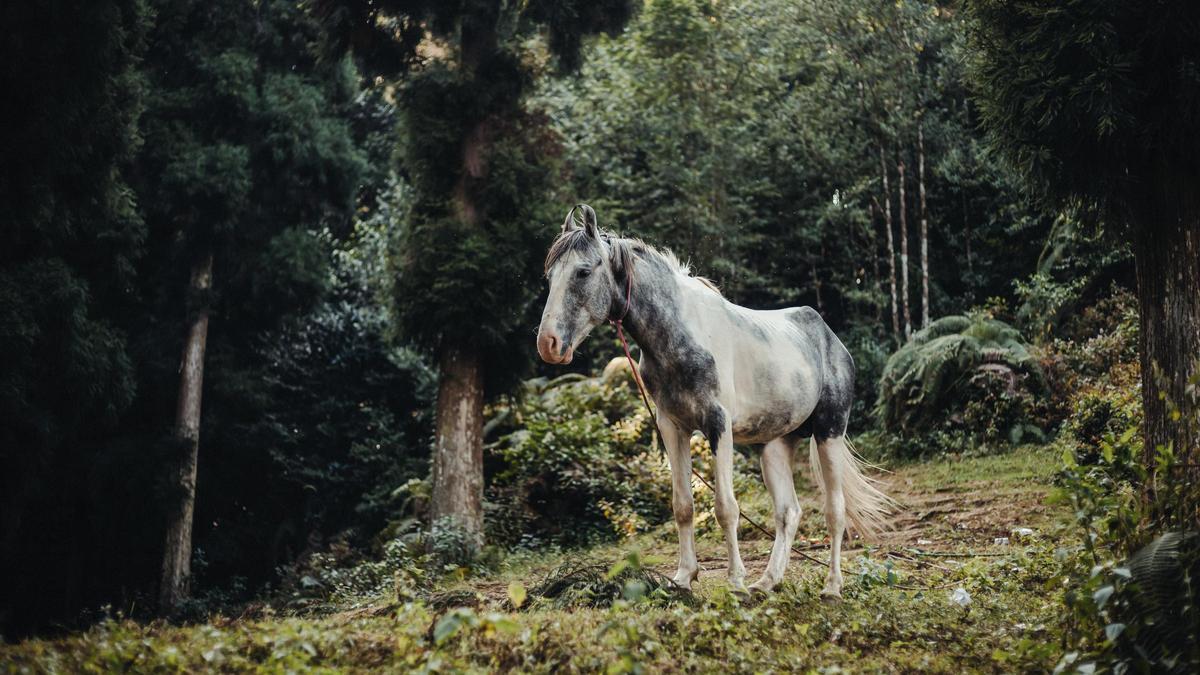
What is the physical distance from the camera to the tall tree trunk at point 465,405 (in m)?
12.3

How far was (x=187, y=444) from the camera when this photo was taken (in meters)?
14.2

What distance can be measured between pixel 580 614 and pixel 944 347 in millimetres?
11516

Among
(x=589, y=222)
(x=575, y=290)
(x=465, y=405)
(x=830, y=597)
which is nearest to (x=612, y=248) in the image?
(x=589, y=222)

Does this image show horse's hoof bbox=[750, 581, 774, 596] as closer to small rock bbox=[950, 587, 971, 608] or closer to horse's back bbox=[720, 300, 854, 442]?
horse's back bbox=[720, 300, 854, 442]

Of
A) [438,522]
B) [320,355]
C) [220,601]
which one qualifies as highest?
[320,355]

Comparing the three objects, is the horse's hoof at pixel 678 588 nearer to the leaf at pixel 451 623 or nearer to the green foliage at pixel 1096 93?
the leaf at pixel 451 623

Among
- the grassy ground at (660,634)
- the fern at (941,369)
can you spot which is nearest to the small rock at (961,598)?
the grassy ground at (660,634)

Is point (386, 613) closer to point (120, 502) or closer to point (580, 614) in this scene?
point (580, 614)

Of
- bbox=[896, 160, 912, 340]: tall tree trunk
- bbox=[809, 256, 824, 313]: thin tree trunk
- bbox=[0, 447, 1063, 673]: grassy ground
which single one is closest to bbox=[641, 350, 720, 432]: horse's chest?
bbox=[0, 447, 1063, 673]: grassy ground

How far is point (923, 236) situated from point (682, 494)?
14.8 meters

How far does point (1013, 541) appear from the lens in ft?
30.1

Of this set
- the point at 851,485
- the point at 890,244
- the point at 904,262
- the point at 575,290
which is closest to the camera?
the point at 575,290

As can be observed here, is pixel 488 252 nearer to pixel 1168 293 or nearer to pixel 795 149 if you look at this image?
pixel 1168 293

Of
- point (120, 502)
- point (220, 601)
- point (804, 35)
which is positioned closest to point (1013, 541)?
point (220, 601)
